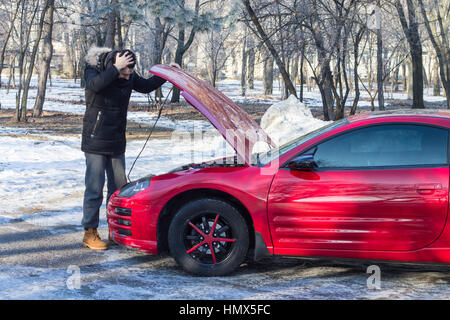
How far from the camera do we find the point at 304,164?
470 centimetres

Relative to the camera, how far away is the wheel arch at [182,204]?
4.88 meters

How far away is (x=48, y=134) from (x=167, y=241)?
12070mm

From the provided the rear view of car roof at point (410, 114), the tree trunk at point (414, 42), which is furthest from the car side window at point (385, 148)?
the tree trunk at point (414, 42)

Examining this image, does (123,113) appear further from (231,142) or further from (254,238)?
(254,238)

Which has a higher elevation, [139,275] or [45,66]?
[45,66]

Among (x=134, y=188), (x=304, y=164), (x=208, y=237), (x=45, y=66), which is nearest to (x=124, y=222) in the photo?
(x=134, y=188)

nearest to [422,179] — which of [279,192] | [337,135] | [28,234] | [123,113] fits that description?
[337,135]

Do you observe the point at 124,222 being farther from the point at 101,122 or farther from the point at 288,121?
the point at 288,121

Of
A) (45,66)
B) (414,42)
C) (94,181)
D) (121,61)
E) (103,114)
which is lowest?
(94,181)

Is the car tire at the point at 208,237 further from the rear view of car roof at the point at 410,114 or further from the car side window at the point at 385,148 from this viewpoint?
the rear view of car roof at the point at 410,114

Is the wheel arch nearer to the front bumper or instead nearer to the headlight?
the front bumper

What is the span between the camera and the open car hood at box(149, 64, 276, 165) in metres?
5.24

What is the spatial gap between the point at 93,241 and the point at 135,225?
3.06 feet
